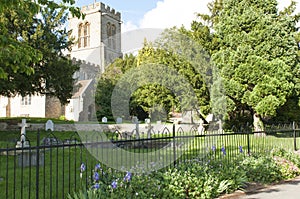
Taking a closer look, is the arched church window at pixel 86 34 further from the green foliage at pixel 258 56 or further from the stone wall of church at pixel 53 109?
the green foliage at pixel 258 56

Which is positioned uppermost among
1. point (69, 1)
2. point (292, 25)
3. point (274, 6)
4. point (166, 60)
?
point (274, 6)

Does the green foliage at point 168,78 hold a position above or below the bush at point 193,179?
above

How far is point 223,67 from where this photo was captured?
18.0 metres

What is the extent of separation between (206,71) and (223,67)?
1.08 metres

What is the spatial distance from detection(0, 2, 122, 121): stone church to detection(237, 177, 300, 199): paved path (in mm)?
25196

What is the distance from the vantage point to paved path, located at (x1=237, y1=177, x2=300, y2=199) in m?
5.93

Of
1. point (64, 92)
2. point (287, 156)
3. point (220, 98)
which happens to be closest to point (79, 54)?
point (64, 92)

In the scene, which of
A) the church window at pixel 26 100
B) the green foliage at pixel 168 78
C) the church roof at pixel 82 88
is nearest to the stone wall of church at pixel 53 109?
the church window at pixel 26 100

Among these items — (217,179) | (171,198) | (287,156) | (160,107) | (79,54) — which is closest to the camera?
(171,198)

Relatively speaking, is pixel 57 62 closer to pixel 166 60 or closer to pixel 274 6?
pixel 166 60

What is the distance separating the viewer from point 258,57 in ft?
56.3

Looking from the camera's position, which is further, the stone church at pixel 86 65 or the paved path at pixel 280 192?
the stone church at pixel 86 65

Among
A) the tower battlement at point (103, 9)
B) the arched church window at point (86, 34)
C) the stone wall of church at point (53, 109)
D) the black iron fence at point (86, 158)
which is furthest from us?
the arched church window at point (86, 34)

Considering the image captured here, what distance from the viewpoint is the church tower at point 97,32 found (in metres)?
48.4
